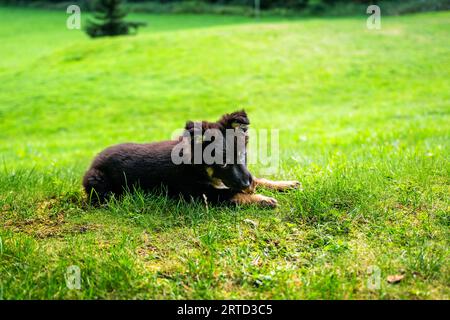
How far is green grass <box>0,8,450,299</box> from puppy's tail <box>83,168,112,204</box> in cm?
18

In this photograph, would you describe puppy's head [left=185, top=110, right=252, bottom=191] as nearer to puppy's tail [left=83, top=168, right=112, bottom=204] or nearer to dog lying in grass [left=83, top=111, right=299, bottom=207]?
dog lying in grass [left=83, top=111, right=299, bottom=207]

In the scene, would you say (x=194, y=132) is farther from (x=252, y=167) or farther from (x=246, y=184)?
(x=252, y=167)

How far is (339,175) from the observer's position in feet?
19.7

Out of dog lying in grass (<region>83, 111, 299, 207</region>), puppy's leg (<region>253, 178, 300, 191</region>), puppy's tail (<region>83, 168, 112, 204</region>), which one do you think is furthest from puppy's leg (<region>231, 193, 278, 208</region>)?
puppy's tail (<region>83, 168, 112, 204</region>)

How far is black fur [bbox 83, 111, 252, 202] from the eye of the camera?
5.74 meters

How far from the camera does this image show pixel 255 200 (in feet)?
18.0

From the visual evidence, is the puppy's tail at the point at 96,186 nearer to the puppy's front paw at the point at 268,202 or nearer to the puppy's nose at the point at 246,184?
the puppy's nose at the point at 246,184

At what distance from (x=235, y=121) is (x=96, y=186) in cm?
191

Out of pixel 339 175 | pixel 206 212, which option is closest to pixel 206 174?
pixel 206 212

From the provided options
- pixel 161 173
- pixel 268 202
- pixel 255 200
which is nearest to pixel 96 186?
pixel 161 173

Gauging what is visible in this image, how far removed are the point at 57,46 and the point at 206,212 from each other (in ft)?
144

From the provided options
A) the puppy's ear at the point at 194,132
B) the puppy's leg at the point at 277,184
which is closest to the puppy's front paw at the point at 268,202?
the puppy's leg at the point at 277,184
